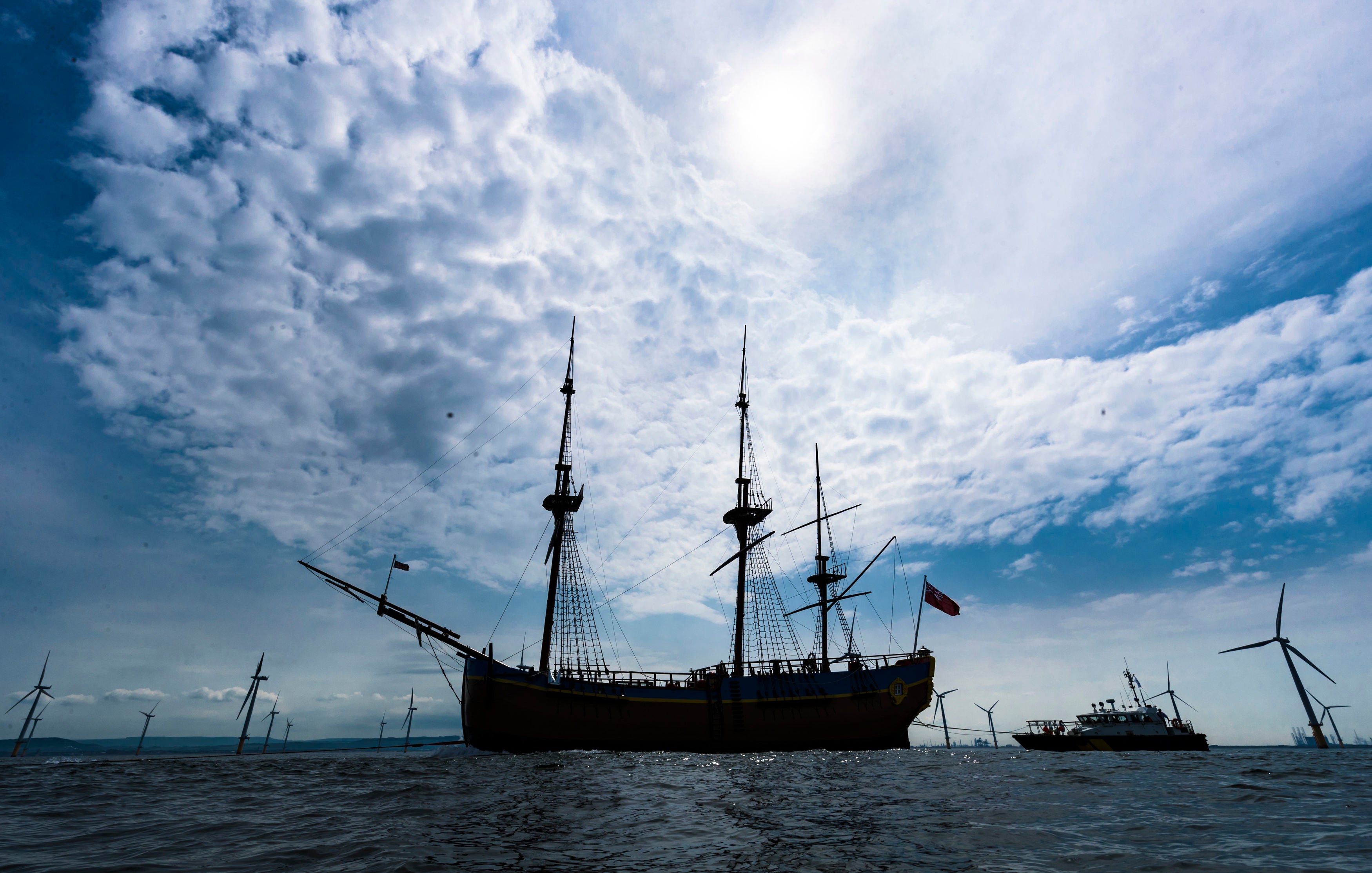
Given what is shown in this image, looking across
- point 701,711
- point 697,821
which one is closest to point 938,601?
point 701,711

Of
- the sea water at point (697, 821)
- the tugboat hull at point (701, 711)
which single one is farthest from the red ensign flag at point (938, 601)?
the sea water at point (697, 821)

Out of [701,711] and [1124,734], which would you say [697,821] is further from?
[1124,734]

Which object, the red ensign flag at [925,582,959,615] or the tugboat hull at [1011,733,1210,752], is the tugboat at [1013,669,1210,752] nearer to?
the tugboat hull at [1011,733,1210,752]

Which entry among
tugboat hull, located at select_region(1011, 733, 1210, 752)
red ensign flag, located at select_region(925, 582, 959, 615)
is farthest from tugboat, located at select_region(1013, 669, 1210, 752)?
red ensign flag, located at select_region(925, 582, 959, 615)

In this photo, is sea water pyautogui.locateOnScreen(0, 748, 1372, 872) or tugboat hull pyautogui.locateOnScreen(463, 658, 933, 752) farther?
A: tugboat hull pyautogui.locateOnScreen(463, 658, 933, 752)

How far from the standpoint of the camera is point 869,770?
76.2 feet

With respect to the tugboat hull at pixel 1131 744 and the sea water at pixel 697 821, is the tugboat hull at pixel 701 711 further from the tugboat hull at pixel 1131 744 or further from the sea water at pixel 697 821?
the tugboat hull at pixel 1131 744

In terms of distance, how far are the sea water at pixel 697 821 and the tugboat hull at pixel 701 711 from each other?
13.8 m

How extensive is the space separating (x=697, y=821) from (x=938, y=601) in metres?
37.1

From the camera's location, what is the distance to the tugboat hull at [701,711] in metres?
35.6

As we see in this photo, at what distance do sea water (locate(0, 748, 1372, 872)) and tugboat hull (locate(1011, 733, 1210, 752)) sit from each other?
101 ft

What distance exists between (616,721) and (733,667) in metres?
11.6

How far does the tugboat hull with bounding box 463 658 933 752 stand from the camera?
3559 centimetres

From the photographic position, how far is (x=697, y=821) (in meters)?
11.5
